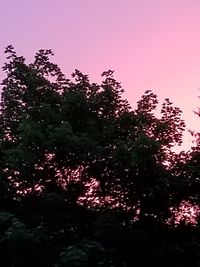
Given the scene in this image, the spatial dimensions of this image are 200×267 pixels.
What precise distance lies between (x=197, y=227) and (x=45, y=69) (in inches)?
421

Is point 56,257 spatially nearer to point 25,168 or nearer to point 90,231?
point 90,231

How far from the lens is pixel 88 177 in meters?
19.5

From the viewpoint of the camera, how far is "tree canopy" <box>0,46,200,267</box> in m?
16.2

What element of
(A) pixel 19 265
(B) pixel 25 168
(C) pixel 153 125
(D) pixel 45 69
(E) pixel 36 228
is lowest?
(A) pixel 19 265

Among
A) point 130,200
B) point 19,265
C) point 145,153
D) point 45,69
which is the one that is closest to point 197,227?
point 130,200

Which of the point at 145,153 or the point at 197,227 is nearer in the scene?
the point at 145,153

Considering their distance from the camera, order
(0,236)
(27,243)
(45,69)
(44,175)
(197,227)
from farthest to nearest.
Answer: (45,69) → (44,175) → (197,227) → (0,236) → (27,243)

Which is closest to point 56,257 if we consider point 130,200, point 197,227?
point 130,200

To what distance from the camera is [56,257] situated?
15617mm

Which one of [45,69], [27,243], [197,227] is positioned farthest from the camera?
[45,69]

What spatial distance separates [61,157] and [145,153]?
14.4 feet

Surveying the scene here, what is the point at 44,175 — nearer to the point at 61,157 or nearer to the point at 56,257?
the point at 61,157

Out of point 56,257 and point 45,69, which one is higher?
point 45,69

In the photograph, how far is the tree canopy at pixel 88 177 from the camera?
53.1 feet
